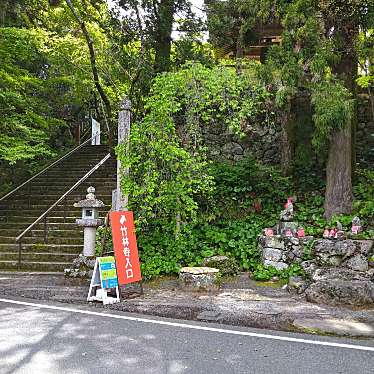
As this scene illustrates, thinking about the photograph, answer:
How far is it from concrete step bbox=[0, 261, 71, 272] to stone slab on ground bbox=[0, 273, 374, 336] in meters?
A: 0.58

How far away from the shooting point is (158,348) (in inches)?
170

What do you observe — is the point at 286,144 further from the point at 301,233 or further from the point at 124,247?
the point at 124,247

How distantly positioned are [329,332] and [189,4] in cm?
982

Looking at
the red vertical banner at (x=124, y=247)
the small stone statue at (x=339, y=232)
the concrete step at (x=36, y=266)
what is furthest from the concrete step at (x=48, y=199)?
the small stone statue at (x=339, y=232)

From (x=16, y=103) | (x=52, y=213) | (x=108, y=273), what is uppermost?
(x=16, y=103)

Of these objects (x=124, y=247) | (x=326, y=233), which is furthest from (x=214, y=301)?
(x=326, y=233)

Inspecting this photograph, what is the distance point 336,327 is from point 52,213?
327 inches

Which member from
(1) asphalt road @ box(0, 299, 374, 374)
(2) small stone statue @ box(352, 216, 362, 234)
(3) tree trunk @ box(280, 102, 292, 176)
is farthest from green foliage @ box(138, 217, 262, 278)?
(1) asphalt road @ box(0, 299, 374, 374)

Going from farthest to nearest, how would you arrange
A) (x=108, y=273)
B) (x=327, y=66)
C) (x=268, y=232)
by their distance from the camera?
(x=268, y=232) → (x=327, y=66) → (x=108, y=273)

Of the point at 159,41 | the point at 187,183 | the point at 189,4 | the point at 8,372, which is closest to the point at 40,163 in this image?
the point at 159,41

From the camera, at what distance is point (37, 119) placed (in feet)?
39.1

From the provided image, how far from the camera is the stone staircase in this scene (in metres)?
9.20

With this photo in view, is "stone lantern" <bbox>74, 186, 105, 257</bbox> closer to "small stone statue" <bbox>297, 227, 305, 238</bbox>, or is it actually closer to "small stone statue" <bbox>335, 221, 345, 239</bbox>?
"small stone statue" <bbox>297, 227, 305, 238</bbox>

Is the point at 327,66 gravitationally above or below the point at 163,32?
below
